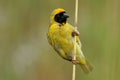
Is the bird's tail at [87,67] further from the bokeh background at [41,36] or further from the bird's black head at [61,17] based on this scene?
the bird's black head at [61,17]

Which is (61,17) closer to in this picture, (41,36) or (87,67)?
(87,67)

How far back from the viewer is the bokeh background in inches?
134

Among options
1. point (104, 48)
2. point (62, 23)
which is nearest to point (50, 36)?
point (62, 23)

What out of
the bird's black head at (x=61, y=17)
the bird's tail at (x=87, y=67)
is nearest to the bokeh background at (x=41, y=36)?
the bird's tail at (x=87, y=67)

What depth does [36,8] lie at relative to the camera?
3.69 meters

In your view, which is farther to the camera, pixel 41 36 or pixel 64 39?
pixel 41 36

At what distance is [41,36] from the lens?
384cm

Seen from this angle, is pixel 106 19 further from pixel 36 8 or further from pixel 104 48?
pixel 36 8

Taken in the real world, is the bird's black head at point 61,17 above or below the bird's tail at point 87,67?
above

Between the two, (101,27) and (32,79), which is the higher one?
(101,27)

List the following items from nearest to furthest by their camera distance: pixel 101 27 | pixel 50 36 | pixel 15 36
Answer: pixel 50 36 → pixel 101 27 → pixel 15 36

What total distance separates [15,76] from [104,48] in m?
0.72

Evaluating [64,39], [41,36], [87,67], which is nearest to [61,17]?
[64,39]

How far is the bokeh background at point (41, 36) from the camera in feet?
11.1
